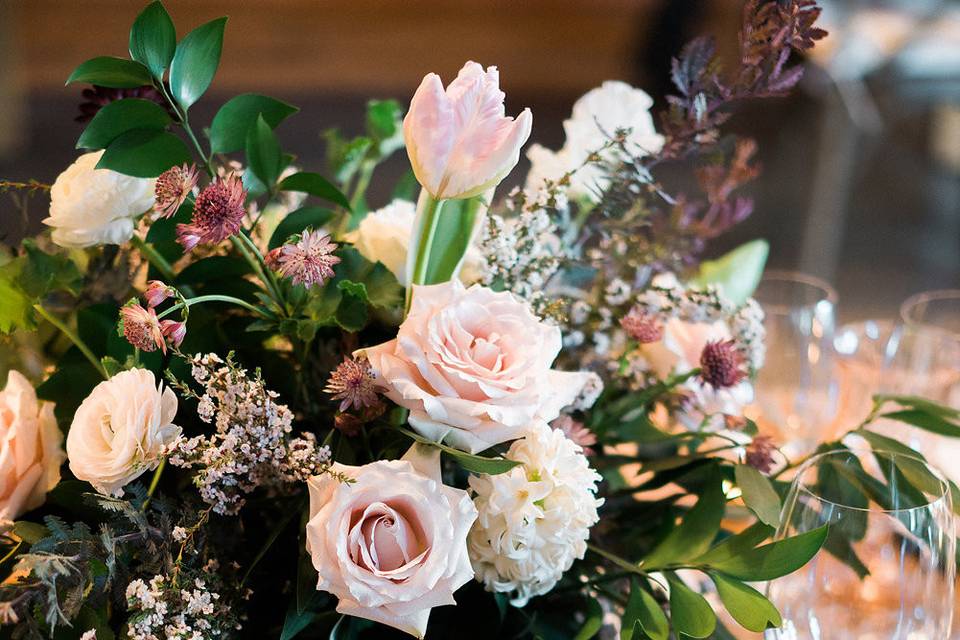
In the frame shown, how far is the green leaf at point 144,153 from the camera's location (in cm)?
57

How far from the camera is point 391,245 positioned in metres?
0.67

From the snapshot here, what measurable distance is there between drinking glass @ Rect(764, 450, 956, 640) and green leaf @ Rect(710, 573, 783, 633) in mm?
23

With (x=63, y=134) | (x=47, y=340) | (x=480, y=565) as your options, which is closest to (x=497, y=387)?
(x=480, y=565)

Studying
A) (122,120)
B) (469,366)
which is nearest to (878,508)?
(469,366)

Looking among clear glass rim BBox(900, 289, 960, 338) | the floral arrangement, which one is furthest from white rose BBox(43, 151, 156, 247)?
clear glass rim BBox(900, 289, 960, 338)

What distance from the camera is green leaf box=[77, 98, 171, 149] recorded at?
0.57m

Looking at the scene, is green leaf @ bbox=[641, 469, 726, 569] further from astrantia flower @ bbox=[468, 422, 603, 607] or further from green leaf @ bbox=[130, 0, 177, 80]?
green leaf @ bbox=[130, 0, 177, 80]

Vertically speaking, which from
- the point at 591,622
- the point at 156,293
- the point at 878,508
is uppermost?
the point at 156,293

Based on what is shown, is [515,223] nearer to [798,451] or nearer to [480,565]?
[480,565]

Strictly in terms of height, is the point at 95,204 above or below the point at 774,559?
above

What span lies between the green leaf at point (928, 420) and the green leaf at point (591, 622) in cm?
27

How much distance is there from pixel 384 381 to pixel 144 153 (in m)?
0.19

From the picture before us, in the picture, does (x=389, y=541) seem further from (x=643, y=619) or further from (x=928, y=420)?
(x=928, y=420)

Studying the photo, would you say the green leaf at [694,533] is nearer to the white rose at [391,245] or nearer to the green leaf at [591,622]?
the green leaf at [591,622]
